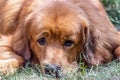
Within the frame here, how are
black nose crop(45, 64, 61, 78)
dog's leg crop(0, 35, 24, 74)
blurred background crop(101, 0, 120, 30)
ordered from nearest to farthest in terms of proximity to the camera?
black nose crop(45, 64, 61, 78) < dog's leg crop(0, 35, 24, 74) < blurred background crop(101, 0, 120, 30)

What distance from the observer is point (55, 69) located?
6.04m

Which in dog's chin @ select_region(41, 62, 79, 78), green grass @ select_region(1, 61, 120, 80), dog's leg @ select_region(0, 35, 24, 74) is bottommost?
green grass @ select_region(1, 61, 120, 80)

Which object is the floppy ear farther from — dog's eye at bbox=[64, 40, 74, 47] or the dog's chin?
the dog's chin

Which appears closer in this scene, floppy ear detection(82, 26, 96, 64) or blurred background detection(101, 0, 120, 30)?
floppy ear detection(82, 26, 96, 64)

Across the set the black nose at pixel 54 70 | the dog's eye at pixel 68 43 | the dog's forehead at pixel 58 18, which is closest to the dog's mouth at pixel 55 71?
the black nose at pixel 54 70

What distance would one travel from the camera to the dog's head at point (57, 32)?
20.6 feet

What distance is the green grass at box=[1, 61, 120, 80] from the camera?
20.1 ft

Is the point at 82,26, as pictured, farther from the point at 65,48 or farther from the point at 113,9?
the point at 113,9

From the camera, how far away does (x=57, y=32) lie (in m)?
6.27

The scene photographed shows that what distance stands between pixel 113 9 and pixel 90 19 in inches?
102

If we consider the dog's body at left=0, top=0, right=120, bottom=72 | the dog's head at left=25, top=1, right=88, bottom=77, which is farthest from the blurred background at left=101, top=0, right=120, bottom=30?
the dog's head at left=25, top=1, right=88, bottom=77

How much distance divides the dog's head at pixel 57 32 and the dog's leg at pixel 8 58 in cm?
26

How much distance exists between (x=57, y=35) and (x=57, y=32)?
0.04 m

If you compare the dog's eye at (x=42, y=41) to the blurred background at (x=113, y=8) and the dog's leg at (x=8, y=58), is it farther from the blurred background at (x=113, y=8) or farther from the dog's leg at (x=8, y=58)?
the blurred background at (x=113, y=8)
